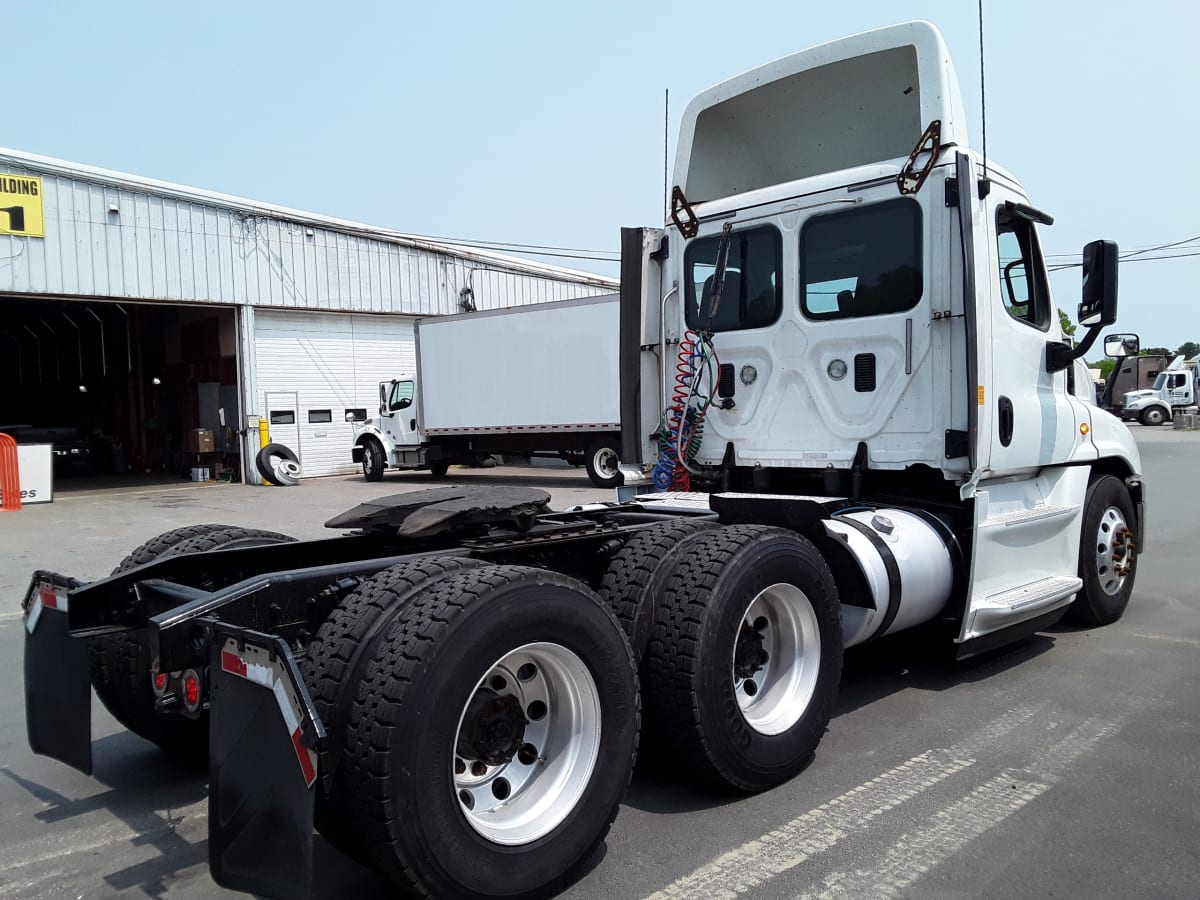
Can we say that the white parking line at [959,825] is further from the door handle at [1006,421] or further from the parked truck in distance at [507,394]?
the parked truck in distance at [507,394]

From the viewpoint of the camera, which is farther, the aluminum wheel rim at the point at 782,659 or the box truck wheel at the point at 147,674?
the aluminum wheel rim at the point at 782,659

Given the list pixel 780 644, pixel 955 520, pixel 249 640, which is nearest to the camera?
pixel 249 640

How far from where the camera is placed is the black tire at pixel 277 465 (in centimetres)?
2158

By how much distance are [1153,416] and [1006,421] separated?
45.1 metres

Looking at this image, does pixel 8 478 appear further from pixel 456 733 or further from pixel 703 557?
pixel 456 733

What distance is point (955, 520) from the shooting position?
17.1 feet

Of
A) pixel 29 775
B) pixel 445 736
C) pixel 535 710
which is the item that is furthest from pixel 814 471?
pixel 29 775

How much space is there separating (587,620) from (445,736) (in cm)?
65

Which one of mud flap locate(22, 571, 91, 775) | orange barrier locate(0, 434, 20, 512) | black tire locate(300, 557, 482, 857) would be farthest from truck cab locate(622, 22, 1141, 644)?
orange barrier locate(0, 434, 20, 512)

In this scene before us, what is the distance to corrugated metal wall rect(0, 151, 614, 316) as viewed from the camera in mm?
18703

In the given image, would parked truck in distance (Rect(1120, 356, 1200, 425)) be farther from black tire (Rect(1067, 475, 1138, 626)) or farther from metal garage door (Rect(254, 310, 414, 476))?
black tire (Rect(1067, 475, 1138, 626))

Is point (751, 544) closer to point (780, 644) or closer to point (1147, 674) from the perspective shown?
point (780, 644)

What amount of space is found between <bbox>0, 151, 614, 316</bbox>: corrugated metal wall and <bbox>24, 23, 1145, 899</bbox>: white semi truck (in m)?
17.0

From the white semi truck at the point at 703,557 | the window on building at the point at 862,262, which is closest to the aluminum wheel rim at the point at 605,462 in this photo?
the white semi truck at the point at 703,557
